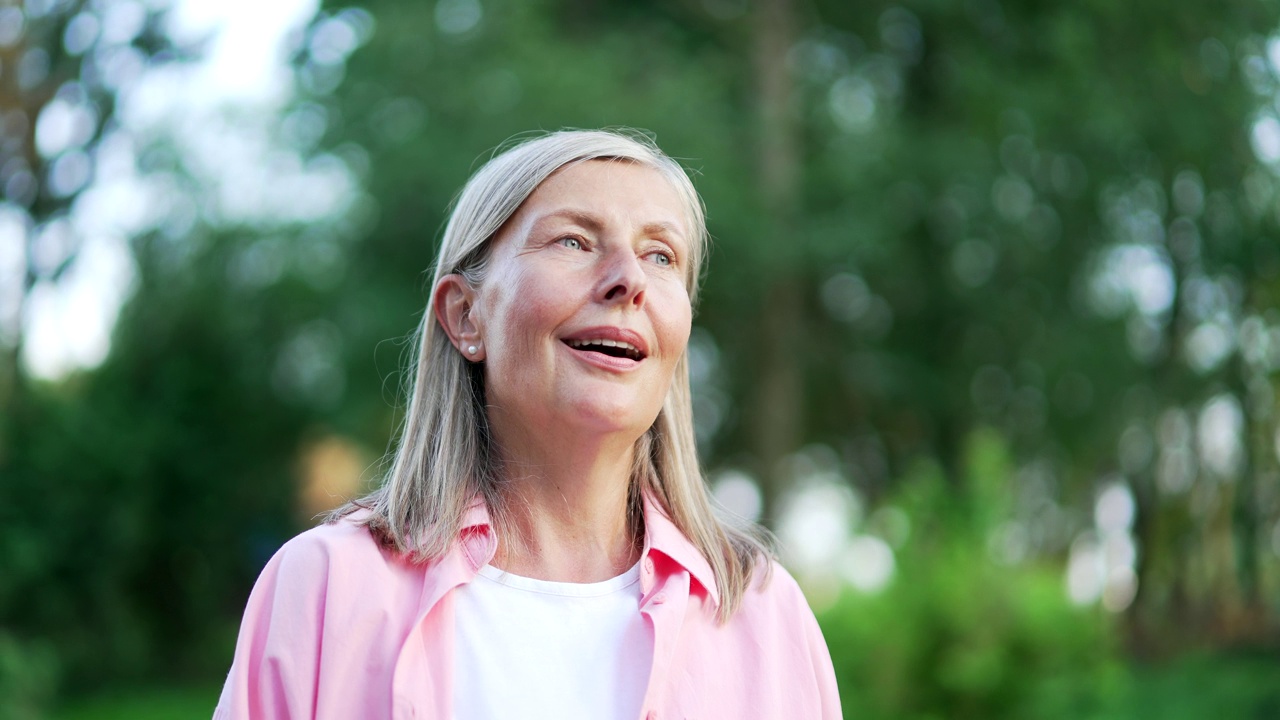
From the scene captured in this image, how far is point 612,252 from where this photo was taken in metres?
1.90

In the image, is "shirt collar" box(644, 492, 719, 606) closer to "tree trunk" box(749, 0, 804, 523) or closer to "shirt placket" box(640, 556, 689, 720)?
"shirt placket" box(640, 556, 689, 720)

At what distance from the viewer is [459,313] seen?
6.74 ft

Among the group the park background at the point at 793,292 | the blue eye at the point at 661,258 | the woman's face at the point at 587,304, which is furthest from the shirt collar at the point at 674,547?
the park background at the point at 793,292

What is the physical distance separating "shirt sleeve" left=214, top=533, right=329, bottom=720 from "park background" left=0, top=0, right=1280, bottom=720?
27.3ft

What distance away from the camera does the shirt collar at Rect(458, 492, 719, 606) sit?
1.87 metres

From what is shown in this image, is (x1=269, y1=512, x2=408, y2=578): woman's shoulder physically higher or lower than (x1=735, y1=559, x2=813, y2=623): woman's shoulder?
higher

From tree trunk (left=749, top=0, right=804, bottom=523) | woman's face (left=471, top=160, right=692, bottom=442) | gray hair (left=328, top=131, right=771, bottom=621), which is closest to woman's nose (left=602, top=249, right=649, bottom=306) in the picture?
woman's face (left=471, top=160, right=692, bottom=442)

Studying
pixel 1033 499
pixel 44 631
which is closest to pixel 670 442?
pixel 44 631

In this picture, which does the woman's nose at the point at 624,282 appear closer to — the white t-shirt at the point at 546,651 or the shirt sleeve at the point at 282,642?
the white t-shirt at the point at 546,651

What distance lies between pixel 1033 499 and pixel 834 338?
467 centimetres

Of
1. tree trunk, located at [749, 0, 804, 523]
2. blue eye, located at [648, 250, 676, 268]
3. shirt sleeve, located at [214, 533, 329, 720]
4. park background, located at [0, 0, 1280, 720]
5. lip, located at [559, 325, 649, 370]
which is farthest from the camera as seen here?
tree trunk, located at [749, 0, 804, 523]

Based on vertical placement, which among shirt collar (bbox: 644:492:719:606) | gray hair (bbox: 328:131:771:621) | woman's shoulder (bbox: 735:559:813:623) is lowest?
woman's shoulder (bbox: 735:559:813:623)

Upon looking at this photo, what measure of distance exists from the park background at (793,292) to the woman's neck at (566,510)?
8.01m

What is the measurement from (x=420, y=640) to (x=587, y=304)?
53cm
